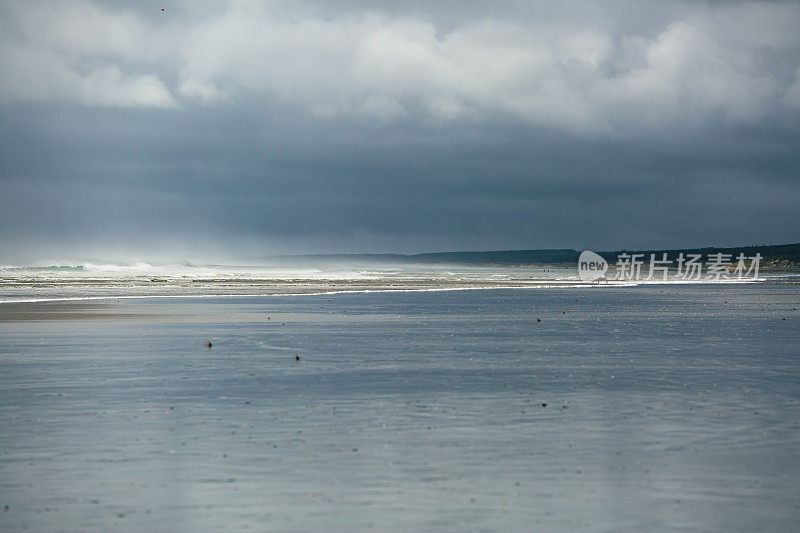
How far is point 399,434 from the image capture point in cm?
1380

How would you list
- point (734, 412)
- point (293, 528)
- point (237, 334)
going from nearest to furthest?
point (293, 528) → point (734, 412) → point (237, 334)

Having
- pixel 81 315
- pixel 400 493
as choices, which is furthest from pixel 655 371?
pixel 81 315

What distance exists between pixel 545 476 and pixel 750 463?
247cm

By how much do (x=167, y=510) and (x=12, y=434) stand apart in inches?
192

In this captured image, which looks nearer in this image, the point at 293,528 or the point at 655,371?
the point at 293,528

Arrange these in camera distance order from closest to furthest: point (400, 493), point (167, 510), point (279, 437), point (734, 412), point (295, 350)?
point (167, 510), point (400, 493), point (279, 437), point (734, 412), point (295, 350)

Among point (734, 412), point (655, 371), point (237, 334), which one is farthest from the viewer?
point (237, 334)

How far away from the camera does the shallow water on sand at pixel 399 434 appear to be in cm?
980

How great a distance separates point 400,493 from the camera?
1049 cm

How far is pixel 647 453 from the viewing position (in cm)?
1252

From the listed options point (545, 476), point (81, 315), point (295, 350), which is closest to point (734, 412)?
point (545, 476)

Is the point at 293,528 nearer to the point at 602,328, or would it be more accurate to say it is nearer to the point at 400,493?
the point at 400,493

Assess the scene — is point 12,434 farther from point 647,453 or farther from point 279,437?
point 647,453

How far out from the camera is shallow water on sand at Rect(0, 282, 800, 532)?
9805 mm
